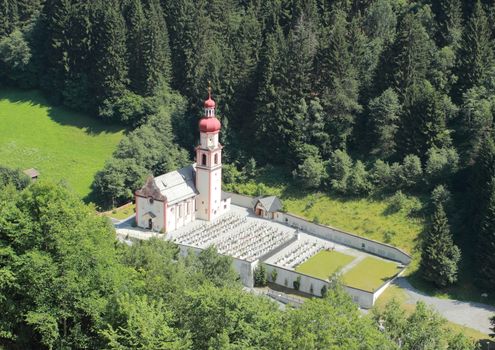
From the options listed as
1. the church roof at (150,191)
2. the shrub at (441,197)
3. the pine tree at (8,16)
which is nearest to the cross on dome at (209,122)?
the church roof at (150,191)

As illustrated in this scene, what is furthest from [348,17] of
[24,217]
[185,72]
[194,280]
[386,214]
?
[24,217]

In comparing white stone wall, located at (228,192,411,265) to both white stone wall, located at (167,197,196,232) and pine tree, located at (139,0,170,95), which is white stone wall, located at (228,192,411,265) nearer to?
white stone wall, located at (167,197,196,232)

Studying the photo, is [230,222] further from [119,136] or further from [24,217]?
[24,217]

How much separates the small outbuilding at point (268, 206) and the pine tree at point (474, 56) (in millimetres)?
18167

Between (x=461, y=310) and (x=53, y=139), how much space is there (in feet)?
143

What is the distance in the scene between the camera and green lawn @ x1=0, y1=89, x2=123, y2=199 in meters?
70.8

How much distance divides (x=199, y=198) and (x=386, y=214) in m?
15.6

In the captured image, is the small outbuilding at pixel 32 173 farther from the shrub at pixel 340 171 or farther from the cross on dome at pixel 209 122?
the shrub at pixel 340 171

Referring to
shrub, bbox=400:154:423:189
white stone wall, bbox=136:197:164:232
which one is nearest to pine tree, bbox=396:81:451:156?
shrub, bbox=400:154:423:189

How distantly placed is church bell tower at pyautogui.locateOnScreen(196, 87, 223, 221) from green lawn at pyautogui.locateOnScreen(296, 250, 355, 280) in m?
11.0

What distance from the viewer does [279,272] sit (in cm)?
5528

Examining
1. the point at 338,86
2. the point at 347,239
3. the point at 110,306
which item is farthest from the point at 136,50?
the point at 110,306

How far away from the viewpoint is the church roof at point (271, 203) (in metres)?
64.1

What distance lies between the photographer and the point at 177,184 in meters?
63.3
